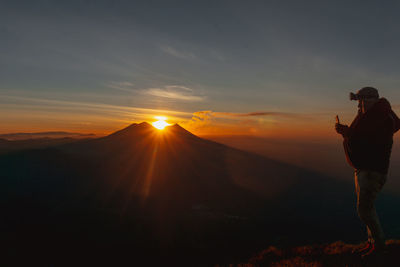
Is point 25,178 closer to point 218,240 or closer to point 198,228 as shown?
point 198,228

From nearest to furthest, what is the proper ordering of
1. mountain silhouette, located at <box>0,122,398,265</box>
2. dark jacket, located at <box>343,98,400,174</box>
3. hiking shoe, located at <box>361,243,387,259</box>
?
dark jacket, located at <box>343,98,400,174</box>
hiking shoe, located at <box>361,243,387,259</box>
mountain silhouette, located at <box>0,122,398,265</box>

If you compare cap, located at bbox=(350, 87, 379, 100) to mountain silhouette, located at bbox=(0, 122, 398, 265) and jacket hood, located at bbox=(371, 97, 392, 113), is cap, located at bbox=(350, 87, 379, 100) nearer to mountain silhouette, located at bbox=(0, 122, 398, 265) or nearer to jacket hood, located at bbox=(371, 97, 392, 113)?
jacket hood, located at bbox=(371, 97, 392, 113)

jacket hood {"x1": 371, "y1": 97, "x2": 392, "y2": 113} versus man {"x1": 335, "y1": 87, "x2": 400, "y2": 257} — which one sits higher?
jacket hood {"x1": 371, "y1": 97, "x2": 392, "y2": 113}

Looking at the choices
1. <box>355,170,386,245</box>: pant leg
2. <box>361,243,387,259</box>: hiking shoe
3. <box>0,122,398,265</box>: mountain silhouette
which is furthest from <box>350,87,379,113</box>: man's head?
<box>0,122,398,265</box>: mountain silhouette

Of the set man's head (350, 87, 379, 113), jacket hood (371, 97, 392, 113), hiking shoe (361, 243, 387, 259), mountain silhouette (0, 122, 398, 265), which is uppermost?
man's head (350, 87, 379, 113)

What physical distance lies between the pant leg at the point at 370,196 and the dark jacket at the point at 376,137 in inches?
6.0

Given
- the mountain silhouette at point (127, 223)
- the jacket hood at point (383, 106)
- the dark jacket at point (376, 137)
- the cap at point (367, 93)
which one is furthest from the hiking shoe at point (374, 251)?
the mountain silhouette at point (127, 223)

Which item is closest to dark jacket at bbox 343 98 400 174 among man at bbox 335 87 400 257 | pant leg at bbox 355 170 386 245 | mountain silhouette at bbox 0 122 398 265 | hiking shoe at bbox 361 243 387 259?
man at bbox 335 87 400 257

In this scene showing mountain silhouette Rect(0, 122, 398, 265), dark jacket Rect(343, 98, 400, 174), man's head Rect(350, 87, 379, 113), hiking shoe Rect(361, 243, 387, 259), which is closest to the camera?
dark jacket Rect(343, 98, 400, 174)

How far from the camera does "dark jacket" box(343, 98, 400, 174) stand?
4770 millimetres

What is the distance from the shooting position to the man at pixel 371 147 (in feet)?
15.7

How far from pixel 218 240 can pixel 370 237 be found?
129908mm

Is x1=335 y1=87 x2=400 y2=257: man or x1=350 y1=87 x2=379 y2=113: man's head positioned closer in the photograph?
x1=335 y1=87 x2=400 y2=257: man

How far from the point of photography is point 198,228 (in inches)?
5399
